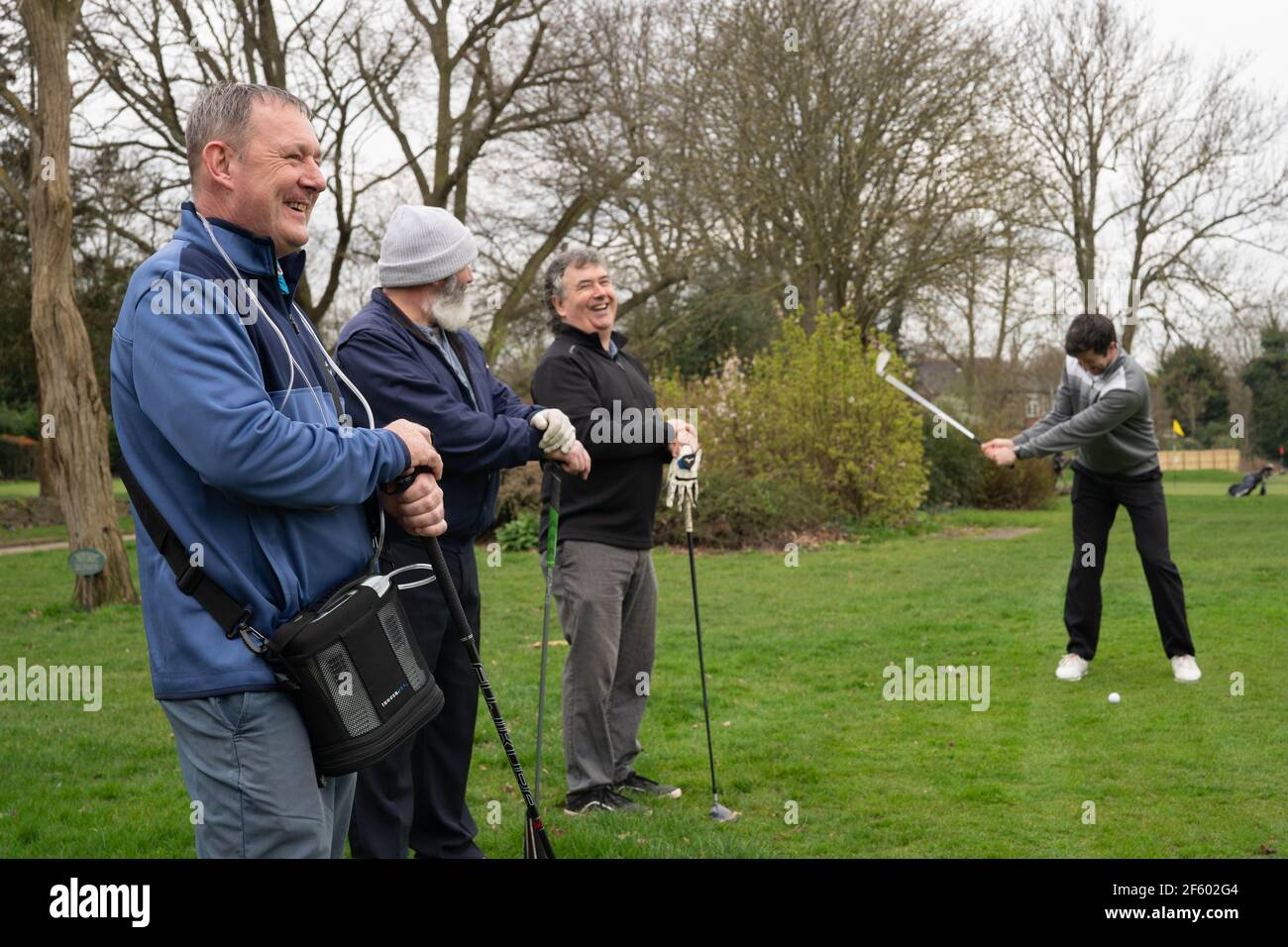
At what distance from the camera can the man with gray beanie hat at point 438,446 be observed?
3.72 m

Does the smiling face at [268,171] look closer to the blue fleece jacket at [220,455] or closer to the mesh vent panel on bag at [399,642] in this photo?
the blue fleece jacket at [220,455]

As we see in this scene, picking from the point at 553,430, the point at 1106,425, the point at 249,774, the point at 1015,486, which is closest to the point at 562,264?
the point at 553,430

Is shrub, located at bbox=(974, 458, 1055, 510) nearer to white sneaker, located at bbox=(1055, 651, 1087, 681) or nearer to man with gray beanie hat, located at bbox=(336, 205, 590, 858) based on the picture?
white sneaker, located at bbox=(1055, 651, 1087, 681)

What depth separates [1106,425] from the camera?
7047 millimetres

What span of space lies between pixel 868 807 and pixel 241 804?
3.28 metres

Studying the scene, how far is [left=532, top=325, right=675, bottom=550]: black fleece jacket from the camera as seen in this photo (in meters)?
4.91

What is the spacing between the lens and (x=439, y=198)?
21.3 metres

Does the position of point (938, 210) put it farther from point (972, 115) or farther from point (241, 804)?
point (241, 804)

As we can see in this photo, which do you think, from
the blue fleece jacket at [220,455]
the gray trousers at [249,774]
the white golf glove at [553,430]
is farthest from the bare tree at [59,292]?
the gray trousers at [249,774]

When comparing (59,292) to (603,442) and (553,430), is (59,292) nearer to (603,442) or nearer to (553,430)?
(603,442)

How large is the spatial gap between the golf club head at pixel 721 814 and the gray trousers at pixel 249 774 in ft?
8.93

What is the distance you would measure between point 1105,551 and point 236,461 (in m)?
6.39

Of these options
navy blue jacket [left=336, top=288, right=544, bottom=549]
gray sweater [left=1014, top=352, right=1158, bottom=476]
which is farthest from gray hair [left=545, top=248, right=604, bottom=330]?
gray sweater [left=1014, top=352, right=1158, bottom=476]
